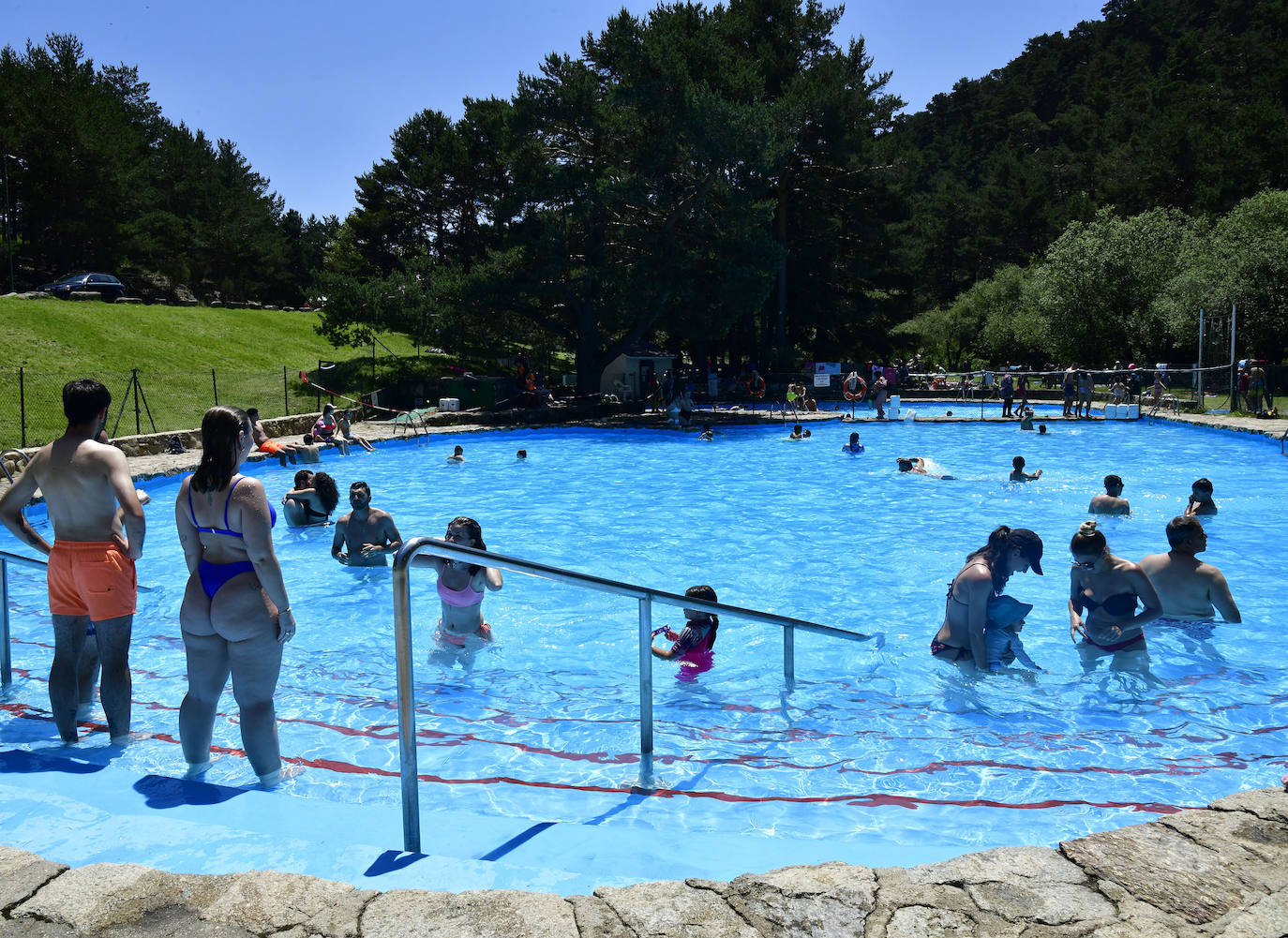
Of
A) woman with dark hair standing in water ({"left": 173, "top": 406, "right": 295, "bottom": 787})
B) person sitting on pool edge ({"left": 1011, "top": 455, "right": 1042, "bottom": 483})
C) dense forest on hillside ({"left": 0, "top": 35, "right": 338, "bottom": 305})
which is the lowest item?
person sitting on pool edge ({"left": 1011, "top": 455, "right": 1042, "bottom": 483})

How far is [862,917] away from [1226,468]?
2036cm

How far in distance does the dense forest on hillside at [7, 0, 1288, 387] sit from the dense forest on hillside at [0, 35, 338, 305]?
0.18m

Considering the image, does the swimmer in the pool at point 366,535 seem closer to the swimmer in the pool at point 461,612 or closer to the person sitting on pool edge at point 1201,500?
the swimmer in the pool at point 461,612

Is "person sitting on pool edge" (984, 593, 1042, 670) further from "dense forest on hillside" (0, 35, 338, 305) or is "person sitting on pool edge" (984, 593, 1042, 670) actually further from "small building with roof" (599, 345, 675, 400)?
"dense forest on hillside" (0, 35, 338, 305)

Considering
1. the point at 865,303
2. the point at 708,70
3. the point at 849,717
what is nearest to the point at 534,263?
the point at 708,70

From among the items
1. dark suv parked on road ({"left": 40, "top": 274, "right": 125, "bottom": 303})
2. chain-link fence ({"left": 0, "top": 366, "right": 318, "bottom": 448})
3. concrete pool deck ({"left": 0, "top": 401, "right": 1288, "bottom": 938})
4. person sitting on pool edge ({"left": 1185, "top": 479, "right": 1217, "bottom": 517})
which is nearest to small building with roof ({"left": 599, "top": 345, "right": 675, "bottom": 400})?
chain-link fence ({"left": 0, "top": 366, "right": 318, "bottom": 448})

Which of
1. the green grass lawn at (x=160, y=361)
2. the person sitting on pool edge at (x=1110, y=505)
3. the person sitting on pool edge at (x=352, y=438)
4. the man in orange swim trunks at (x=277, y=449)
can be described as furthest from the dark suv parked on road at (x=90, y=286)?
the person sitting on pool edge at (x=1110, y=505)

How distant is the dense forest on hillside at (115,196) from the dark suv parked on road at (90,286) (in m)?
4.16


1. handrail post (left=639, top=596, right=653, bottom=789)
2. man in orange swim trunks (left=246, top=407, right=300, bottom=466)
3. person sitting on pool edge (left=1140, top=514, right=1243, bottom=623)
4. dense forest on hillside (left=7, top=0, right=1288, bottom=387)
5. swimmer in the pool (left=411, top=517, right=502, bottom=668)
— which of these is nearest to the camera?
handrail post (left=639, top=596, right=653, bottom=789)

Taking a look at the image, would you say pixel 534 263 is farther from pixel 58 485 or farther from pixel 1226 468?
pixel 58 485

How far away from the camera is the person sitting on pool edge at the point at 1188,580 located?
24.4 ft

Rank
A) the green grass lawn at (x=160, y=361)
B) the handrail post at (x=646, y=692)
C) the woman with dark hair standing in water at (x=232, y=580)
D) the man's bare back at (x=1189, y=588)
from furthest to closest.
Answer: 1. the green grass lawn at (x=160, y=361)
2. the man's bare back at (x=1189, y=588)
3. the handrail post at (x=646, y=692)
4. the woman with dark hair standing in water at (x=232, y=580)

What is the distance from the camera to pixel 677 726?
19.0 ft

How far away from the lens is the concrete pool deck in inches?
94.0
